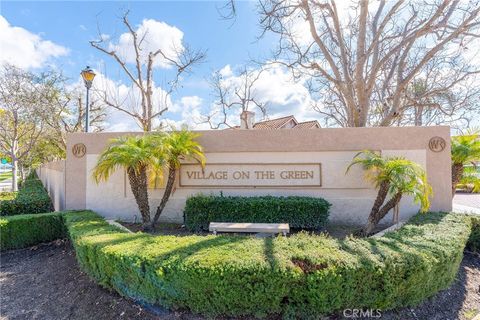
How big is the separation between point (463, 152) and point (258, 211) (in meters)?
6.02

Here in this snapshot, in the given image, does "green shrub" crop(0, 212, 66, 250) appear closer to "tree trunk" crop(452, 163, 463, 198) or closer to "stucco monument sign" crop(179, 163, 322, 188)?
"stucco monument sign" crop(179, 163, 322, 188)

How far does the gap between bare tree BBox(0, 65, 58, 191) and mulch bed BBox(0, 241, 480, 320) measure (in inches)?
508

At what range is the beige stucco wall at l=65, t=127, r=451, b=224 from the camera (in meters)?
7.02

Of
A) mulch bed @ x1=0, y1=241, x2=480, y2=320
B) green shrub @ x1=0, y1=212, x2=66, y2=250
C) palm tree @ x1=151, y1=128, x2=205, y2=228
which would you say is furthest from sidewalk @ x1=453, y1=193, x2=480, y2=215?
green shrub @ x1=0, y1=212, x2=66, y2=250

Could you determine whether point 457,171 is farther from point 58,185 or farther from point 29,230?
point 58,185

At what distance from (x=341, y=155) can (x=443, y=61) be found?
398 inches

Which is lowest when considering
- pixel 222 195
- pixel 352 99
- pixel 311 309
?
pixel 311 309

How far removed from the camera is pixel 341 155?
23.4ft

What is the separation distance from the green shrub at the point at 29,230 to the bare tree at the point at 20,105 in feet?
36.9

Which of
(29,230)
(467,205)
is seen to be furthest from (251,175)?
(467,205)

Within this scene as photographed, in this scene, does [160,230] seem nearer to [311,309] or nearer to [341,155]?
[311,309]

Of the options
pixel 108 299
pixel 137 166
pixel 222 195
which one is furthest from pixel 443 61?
pixel 108 299

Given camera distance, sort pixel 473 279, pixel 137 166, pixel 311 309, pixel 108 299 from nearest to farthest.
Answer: pixel 311 309, pixel 108 299, pixel 473 279, pixel 137 166

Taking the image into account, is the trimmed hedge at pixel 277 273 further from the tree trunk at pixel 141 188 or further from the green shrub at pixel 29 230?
the green shrub at pixel 29 230
